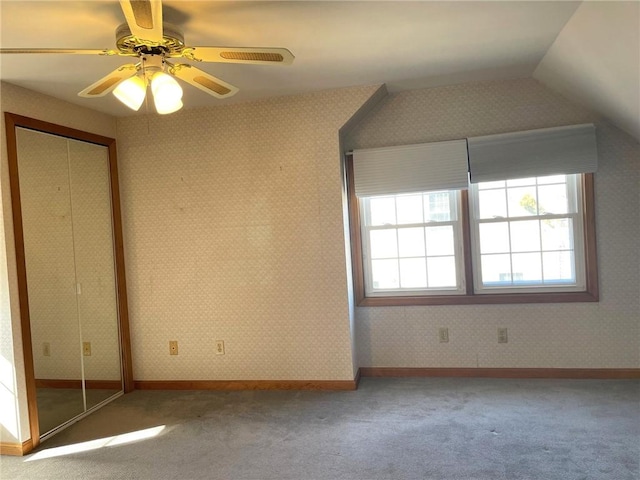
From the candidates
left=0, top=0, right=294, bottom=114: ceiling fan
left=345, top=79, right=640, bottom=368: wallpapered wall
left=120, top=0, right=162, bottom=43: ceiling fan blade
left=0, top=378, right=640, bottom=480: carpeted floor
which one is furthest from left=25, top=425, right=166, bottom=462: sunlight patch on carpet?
left=120, top=0, right=162, bottom=43: ceiling fan blade

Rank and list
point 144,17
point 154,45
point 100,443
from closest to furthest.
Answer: point 144,17 → point 154,45 → point 100,443

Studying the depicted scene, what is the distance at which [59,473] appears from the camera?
2.58 meters

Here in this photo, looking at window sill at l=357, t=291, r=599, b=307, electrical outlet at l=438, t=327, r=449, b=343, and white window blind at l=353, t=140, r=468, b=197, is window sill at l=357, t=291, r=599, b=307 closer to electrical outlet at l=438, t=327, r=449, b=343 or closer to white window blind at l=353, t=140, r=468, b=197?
electrical outlet at l=438, t=327, r=449, b=343

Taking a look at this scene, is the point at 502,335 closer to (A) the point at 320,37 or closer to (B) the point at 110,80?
(A) the point at 320,37

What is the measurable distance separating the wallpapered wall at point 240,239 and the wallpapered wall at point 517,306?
0.45m

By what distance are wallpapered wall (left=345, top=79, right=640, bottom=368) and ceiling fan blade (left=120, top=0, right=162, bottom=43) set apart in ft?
7.72

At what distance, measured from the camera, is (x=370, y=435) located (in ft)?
9.14

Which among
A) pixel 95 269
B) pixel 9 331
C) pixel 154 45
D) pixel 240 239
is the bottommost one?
pixel 9 331

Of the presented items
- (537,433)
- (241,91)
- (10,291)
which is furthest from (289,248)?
(537,433)

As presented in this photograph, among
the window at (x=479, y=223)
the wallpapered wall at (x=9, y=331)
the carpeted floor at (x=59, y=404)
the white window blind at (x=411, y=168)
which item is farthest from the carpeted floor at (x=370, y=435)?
the white window blind at (x=411, y=168)

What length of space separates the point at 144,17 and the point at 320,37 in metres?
1.14

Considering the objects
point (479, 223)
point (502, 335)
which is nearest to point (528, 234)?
point (479, 223)

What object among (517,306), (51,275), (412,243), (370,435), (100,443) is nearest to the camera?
(370,435)

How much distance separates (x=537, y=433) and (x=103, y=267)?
11.3 feet
